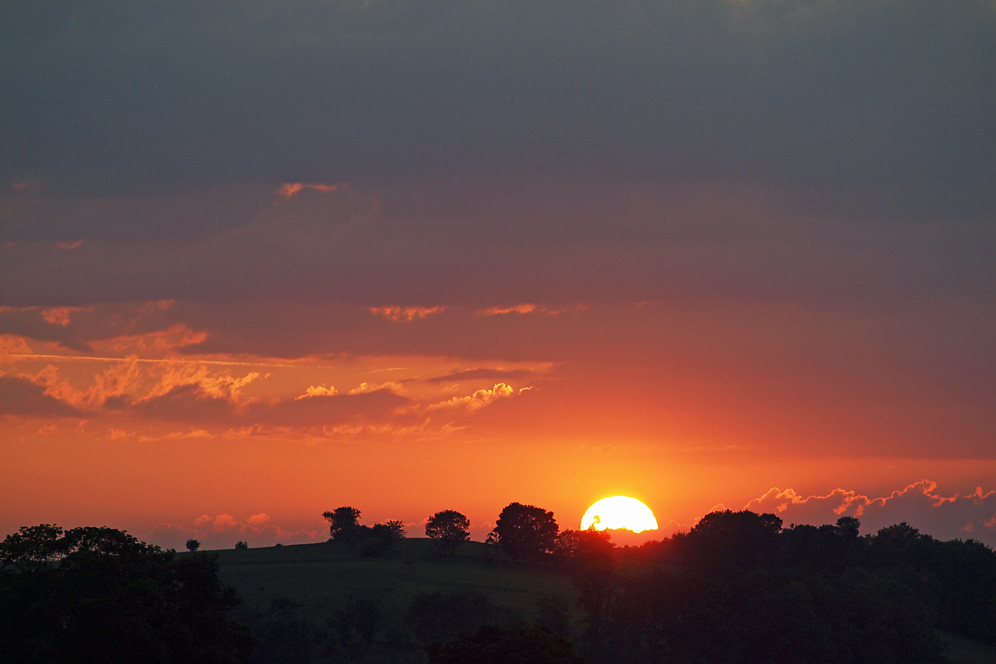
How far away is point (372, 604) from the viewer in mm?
151125

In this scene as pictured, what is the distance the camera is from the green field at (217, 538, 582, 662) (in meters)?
143

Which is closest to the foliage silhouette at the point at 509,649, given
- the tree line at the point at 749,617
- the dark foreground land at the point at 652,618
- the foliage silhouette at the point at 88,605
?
the foliage silhouette at the point at 88,605

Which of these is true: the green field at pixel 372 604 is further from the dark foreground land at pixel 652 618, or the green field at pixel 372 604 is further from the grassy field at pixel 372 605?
the dark foreground land at pixel 652 618

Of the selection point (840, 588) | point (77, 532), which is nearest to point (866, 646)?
point (840, 588)

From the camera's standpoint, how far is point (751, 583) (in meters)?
144

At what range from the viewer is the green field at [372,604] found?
14325 centimetres

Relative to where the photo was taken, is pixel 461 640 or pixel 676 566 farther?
pixel 676 566

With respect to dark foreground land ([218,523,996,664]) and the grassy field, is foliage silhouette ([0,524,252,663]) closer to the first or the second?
dark foreground land ([218,523,996,664])

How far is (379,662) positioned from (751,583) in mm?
60391

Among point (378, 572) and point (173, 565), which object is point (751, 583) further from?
point (173, 565)

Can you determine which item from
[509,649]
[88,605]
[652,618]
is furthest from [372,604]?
[88,605]

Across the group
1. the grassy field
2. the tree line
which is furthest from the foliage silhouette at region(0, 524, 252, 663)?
the tree line

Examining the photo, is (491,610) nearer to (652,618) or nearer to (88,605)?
(652,618)

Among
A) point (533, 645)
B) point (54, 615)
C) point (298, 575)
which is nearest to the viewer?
point (54, 615)
